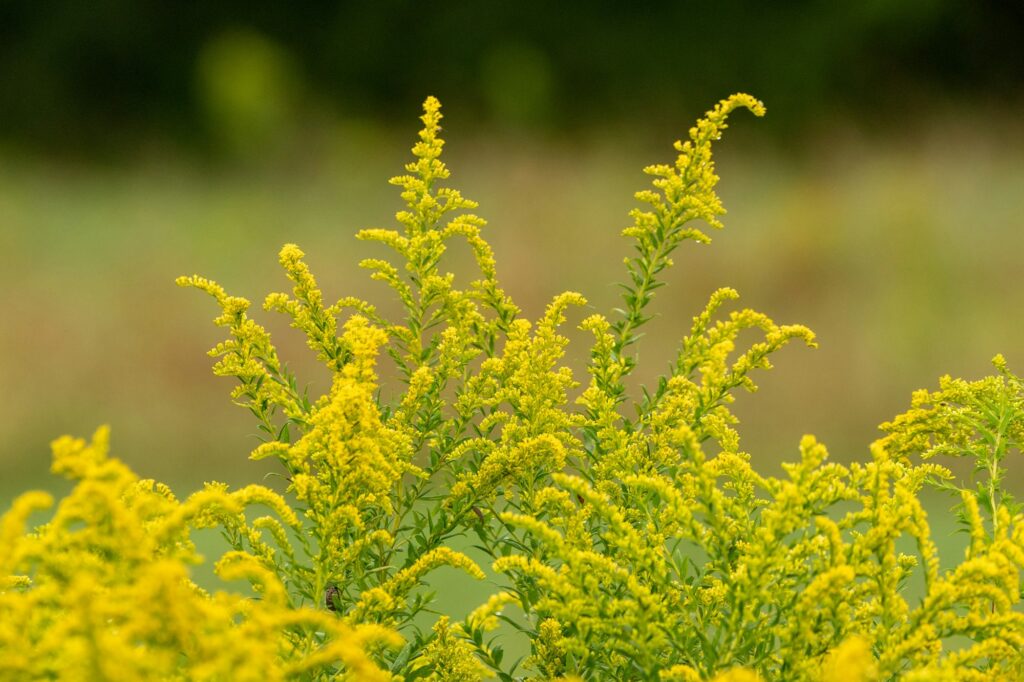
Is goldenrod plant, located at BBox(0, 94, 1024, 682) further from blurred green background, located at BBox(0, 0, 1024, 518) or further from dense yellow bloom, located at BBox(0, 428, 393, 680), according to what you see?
blurred green background, located at BBox(0, 0, 1024, 518)

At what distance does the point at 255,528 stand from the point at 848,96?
10.6m

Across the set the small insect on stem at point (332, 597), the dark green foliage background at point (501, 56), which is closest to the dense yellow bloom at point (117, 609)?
the small insect on stem at point (332, 597)

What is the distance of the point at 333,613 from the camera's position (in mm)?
1371

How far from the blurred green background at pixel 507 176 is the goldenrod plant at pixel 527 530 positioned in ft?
16.3

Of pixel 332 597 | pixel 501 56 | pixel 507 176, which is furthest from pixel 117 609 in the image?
pixel 501 56

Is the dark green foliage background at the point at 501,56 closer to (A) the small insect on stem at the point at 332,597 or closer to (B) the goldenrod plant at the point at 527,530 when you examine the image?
(B) the goldenrod plant at the point at 527,530

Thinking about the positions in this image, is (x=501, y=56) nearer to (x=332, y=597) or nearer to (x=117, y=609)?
(x=332, y=597)

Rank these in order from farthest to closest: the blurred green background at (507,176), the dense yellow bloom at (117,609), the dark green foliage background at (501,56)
A: the dark green foliage background at (501,56) → the blurred green background at (507,176) → the dense yellow bloom at (117,609)

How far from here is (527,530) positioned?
1.35m

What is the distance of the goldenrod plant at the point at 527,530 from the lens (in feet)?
3.28

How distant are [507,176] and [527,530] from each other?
7478 mm

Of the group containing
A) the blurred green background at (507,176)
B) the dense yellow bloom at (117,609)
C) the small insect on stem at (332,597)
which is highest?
the blurred green background at (507,176)

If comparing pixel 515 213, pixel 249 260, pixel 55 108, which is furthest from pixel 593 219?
pixel 55 108

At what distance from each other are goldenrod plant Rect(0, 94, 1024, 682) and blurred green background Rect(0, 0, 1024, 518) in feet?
16.3
